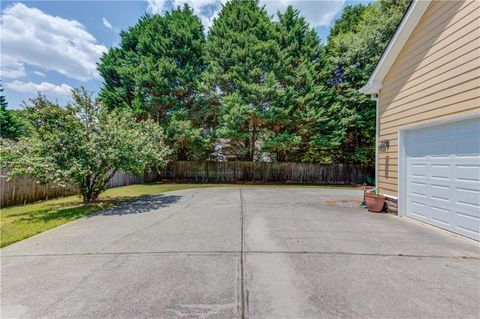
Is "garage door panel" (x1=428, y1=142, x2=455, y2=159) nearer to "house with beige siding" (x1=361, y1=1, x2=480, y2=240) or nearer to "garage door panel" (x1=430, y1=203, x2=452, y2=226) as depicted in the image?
"house with beige siding" (x1=361, y1=1, x2=480, y2=240)

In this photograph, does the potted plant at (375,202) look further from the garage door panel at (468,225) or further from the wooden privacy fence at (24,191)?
the wooden privacy fence at (24,191)

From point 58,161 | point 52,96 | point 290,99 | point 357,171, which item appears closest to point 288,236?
point 58,161

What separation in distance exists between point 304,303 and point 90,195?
8.06m

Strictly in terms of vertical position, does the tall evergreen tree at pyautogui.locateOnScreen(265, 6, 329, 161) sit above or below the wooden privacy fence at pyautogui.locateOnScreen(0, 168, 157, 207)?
above

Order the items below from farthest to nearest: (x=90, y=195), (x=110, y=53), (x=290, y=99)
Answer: (x=110, y=53)
(x=290, y=99)
(x=90, y=195)

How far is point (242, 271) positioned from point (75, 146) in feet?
21.2

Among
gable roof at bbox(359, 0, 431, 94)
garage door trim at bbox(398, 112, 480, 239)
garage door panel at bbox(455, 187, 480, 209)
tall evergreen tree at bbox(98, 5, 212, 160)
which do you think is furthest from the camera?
tall evergreen tree at bbox(98, 5, 212, 160)

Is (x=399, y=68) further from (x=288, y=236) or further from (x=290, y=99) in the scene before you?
(x=290, y=99)

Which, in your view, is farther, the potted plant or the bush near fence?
the bush near fence

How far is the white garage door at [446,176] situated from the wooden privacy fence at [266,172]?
1076cm

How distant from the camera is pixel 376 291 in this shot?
2.47 m

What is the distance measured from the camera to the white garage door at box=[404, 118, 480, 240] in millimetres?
4172

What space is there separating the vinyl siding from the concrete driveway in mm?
2491

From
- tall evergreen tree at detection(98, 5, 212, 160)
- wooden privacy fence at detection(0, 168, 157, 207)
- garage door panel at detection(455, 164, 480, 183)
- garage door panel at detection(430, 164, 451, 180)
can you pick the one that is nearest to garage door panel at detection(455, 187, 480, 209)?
garage door panel at detection(455, 164, 480, 183)
